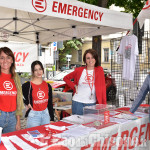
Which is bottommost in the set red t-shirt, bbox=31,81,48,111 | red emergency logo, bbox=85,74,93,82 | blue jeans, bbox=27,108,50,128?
blue jeans, bbox=27,108,50,128

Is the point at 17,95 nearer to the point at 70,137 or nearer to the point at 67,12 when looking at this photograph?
the point at 70,137

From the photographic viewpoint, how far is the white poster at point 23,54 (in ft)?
18.7

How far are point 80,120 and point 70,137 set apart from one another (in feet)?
1.97

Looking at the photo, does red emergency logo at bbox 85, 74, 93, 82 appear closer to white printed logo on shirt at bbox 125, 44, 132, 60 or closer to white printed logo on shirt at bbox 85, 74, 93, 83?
white printed logo on shirt at bbox 85, 74, 93, 83

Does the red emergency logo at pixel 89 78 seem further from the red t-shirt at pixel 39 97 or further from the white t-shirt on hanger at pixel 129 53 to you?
the white t-shirt on hanger at pixel 129 53

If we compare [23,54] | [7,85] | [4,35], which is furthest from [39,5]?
[23,54]

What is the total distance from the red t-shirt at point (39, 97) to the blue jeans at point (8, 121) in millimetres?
357

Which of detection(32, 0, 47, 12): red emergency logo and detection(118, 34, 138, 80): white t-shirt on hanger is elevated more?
detection(32, 0, 47, 12): red emergency logo

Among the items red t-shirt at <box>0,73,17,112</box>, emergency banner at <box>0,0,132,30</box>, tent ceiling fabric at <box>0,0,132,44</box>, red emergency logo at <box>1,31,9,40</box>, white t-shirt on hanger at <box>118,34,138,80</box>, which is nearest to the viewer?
red t-shirt at <box>0,73,17,112</box>

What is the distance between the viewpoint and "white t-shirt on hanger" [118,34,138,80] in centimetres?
407

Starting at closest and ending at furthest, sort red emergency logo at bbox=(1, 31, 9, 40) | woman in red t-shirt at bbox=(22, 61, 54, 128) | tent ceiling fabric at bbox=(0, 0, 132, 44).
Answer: woman in red t-shirt at bbox=(22, 61, 54, 128)
tent ceiling fabric at bbox=(0, 0, 132, 44)
red emergency logo at bbox=(1, 31, 9, 40)

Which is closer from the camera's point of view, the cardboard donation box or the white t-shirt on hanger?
the cardboard donation box

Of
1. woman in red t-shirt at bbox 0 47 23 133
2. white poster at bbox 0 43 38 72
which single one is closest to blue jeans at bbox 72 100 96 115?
woman in red t-shirt at bbox 0 47 23 133

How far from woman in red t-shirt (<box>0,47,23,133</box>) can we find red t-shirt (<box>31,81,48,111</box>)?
0.96 feet
